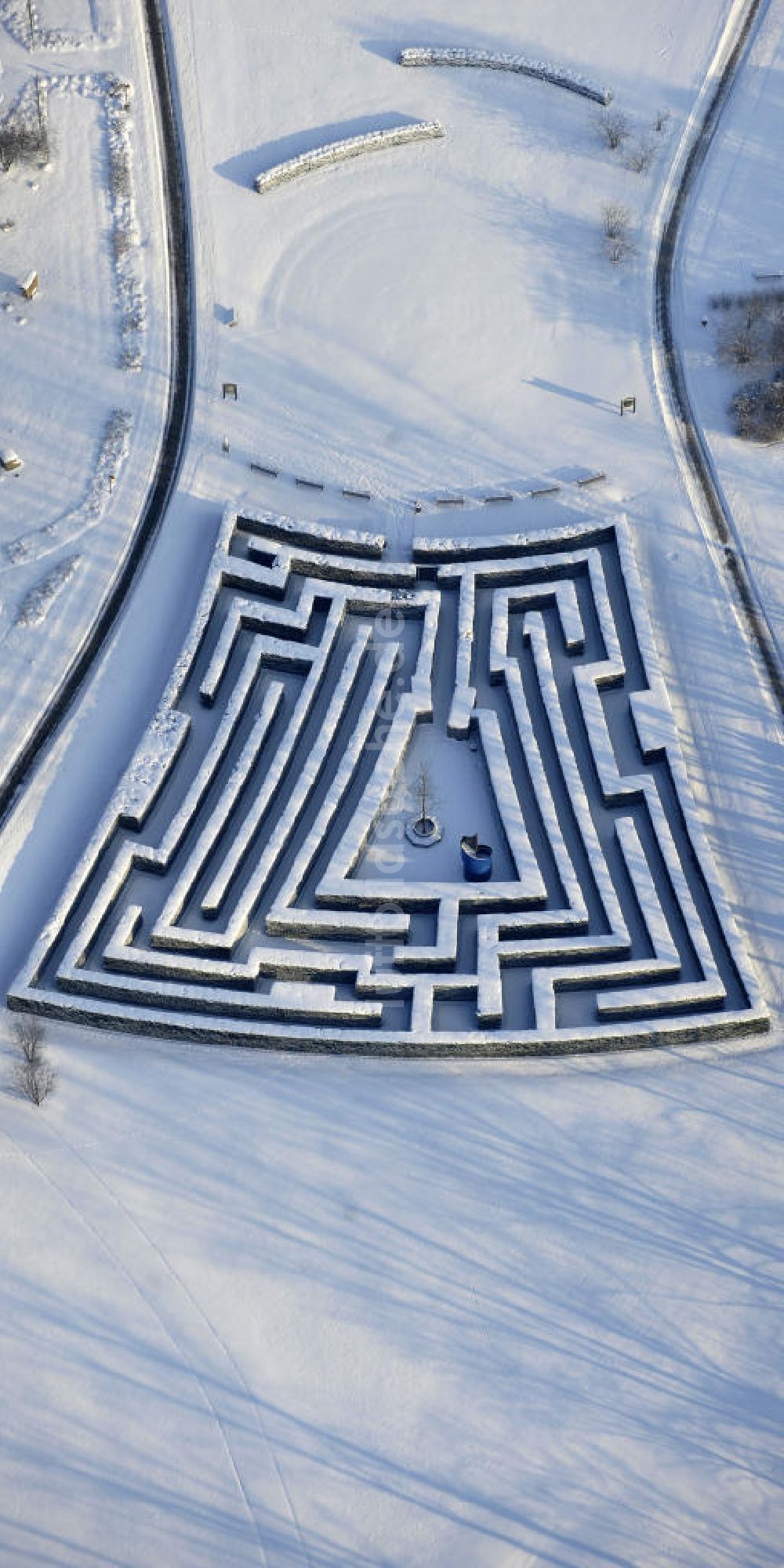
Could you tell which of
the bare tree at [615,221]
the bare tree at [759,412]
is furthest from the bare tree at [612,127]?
the bare tree at [759,412]

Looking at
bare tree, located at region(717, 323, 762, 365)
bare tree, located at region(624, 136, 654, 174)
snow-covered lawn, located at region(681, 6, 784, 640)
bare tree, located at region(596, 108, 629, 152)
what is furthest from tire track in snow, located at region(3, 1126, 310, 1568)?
bare tree, located at region(596, 108, 629, 152)

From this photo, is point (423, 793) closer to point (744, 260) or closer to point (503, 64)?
point (744, 260)

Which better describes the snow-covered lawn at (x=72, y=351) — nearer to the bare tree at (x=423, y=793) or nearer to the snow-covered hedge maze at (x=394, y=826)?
the snow-covered hedge maze at (x=394, y=826)

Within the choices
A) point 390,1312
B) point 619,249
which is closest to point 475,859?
point 390,1312

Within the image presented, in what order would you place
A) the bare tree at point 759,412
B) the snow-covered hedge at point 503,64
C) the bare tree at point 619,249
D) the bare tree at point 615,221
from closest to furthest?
the bare tree at point 759,412 → the bare tree at point 619,249 → the bare tree at point 615,221 → the snow-covered hedge at point 503,64

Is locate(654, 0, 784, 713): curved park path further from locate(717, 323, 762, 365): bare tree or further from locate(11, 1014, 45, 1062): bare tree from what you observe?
locate(11, 1014, 45, 1062): bare tree
